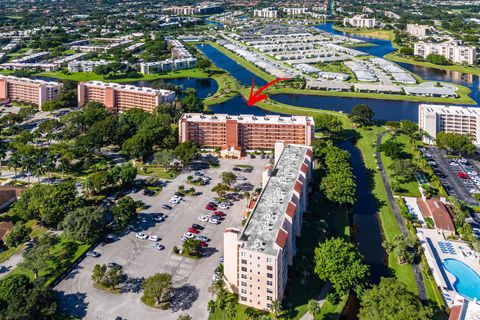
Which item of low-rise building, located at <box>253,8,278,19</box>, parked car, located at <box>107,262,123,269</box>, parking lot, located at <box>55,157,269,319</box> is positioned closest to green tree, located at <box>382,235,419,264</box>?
parking lot, located at <box>55,157,269,319</box>

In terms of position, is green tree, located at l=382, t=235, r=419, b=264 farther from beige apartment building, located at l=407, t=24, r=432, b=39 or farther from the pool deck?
beige apartment building, located at l=407, t=24, r=432, b=39

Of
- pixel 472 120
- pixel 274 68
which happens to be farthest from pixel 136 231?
pixel 274 68

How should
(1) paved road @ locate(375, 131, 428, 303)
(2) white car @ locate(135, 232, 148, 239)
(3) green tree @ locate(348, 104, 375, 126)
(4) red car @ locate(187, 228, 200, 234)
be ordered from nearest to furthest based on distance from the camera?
(1) paved road @ locate(375, 131, 428, 303) < (2) white car @ locate(135, 232, 148, 239) < (4) red car @ locate(187, 228, 200, 234) < (3) green tree @ locate(348, 104, 375, 126)

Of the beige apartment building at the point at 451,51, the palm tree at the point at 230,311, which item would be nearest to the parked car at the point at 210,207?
the palm tree at the point at 230,311

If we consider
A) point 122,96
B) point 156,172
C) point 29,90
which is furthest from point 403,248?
point 29,90

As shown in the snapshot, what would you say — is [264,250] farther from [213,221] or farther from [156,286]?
[213,221]

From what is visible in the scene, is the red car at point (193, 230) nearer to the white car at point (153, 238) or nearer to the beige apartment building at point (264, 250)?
the white car at point (153, 238)

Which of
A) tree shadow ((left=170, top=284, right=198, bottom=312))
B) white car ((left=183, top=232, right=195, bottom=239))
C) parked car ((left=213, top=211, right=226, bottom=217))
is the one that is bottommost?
tree shadow ((left=170, top=284, right=198, bottom=312))
